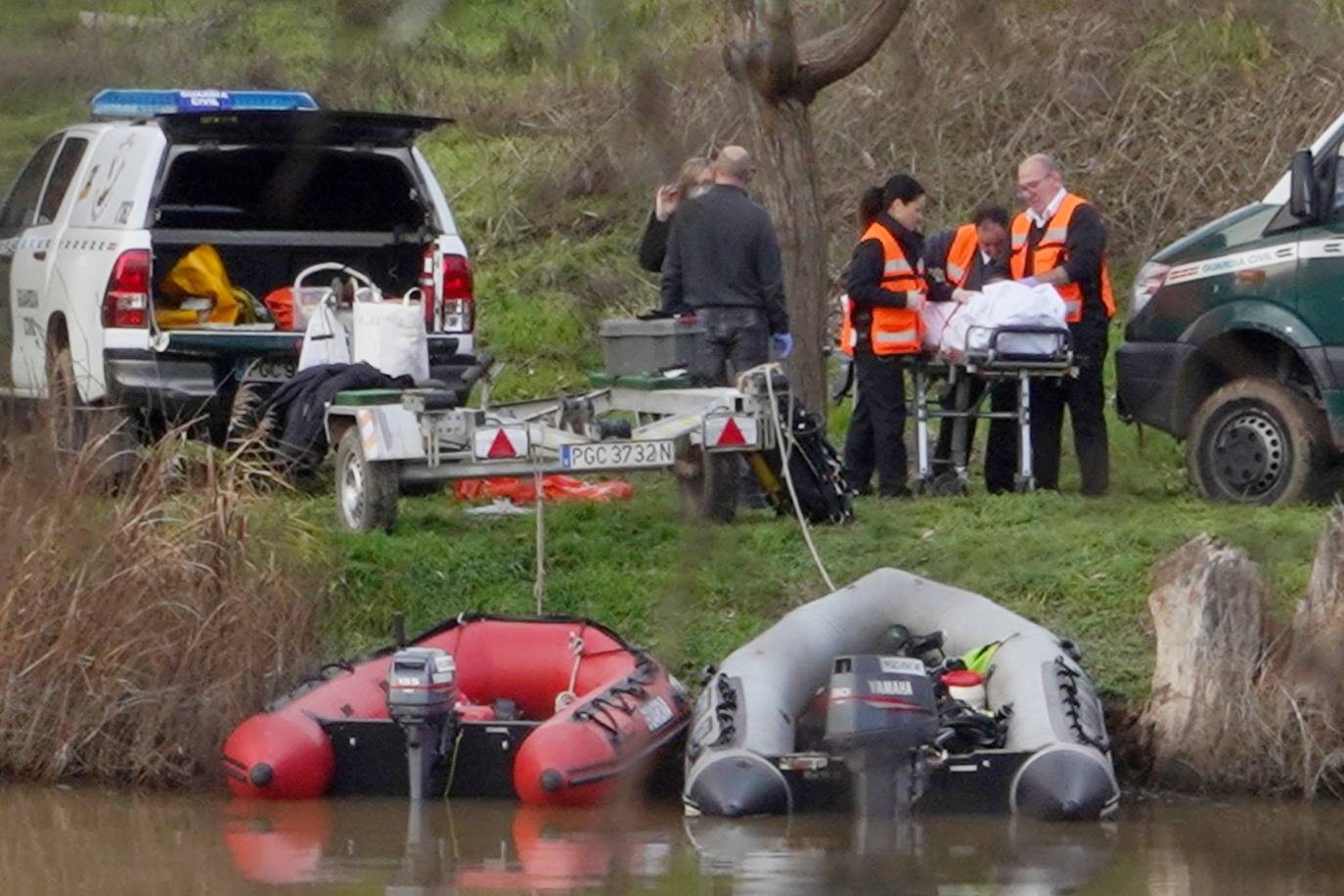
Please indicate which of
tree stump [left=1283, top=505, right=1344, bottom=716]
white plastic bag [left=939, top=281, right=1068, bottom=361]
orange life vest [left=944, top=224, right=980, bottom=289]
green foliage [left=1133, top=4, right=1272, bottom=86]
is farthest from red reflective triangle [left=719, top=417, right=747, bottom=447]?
green foliage [left=1133, top=4, right=1272, bottom=86]

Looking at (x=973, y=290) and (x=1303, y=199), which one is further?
(x=973, y=290)

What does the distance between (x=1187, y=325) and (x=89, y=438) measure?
13.6ft

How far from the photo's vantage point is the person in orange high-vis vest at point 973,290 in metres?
11.3

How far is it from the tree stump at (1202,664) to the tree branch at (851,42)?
20.8ft

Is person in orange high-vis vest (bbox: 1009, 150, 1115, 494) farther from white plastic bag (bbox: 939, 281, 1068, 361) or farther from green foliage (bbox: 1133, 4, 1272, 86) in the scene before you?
green foliage (bbox: 1133, 4, 1272, 86)

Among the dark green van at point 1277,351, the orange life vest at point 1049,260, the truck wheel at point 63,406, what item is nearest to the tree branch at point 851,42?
the truck wheel at point 63,406

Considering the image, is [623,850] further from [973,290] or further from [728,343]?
[973,290]

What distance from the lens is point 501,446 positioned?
9.88m

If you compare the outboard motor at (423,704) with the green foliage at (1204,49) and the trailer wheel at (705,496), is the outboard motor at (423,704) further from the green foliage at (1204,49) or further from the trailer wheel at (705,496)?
the green foliage at (1204,49)

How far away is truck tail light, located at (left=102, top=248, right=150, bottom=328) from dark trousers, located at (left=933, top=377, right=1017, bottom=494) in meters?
3.62

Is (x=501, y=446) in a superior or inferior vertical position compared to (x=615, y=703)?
superior

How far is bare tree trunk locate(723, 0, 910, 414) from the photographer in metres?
2.08

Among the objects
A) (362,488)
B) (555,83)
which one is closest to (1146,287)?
(362,488)

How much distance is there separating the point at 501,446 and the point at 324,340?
1263mm
